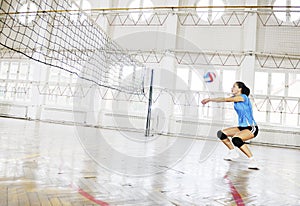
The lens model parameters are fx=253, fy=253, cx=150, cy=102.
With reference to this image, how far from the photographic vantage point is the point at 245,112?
471 centimetres

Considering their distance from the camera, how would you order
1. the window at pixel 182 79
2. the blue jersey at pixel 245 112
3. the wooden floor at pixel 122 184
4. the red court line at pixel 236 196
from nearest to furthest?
the wooden floor at pixel 122 184 < the red court line at pixel 236 196 < the blue jersey at pixel 245 112 < the window at pixel 182 79

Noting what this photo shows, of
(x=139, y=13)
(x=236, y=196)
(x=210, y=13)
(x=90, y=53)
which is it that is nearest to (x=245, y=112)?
(x=236, y=196)

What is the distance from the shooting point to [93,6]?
46.9ft

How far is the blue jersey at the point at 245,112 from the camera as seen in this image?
4.70 metres

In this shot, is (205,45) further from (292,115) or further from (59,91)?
(59,91)

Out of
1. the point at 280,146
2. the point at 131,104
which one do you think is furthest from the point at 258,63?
the point at 131,104

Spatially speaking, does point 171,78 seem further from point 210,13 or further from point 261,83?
point 261,83

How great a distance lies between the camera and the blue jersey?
185 inches

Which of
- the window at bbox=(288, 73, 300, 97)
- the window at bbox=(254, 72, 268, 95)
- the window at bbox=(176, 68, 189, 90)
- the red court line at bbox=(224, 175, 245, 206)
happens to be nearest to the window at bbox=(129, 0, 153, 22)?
the window at bbox=(176, 68, 189, 90)

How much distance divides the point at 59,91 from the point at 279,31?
38.5ft

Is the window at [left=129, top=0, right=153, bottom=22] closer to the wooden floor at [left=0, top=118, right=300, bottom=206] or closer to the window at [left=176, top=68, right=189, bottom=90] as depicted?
the window at [left=176, top=68, right=189, bottom=90]

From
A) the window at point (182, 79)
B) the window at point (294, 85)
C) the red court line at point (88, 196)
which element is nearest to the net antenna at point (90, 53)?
the window at point (182, 79)

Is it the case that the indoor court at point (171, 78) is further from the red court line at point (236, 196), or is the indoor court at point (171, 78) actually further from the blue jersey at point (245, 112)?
the red court line at point (236, 196)

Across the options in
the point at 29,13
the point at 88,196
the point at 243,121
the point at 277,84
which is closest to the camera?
the point at 88,196
